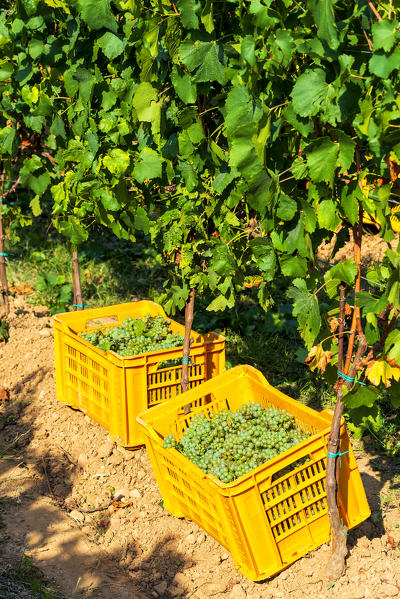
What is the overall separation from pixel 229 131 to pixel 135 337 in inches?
83.3

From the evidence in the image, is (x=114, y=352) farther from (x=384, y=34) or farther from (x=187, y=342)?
(x=384, y=34)

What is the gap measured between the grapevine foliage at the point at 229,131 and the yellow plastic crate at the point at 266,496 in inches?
16.0

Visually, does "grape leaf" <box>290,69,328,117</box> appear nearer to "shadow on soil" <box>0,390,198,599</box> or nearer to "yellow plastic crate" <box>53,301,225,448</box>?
"yellow plastic crate" <box>53,301,225,448</box>

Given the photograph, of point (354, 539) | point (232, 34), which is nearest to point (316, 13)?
point (232, 34)

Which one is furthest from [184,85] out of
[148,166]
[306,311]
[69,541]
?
[69,541]

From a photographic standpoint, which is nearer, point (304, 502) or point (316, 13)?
point (316, 13)

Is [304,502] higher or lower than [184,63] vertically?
lower

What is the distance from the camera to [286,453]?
3068mm

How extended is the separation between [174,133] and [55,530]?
1976mm

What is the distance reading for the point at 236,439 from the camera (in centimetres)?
345

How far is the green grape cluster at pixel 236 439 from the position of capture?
10.9 ft

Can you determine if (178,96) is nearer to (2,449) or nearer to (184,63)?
(184,63)

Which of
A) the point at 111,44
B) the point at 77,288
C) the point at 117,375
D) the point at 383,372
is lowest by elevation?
the point at 117,375

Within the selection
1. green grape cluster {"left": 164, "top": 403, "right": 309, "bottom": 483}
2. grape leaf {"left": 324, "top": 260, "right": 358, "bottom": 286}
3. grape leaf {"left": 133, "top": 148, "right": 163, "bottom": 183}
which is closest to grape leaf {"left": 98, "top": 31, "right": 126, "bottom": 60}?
grape leaf {"left": 133, "top": 148, "right": 163, "bottom": 183}
